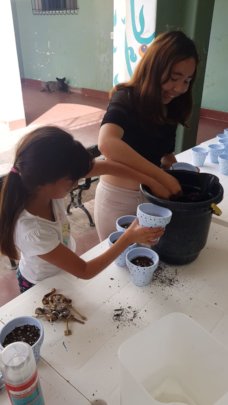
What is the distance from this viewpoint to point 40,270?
0.97 meters

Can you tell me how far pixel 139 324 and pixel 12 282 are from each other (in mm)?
1316

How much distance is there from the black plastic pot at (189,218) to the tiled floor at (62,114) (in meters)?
1.18

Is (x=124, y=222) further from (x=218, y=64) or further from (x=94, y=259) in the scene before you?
(x=218, y=64)

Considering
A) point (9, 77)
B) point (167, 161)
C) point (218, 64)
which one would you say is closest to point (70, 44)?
point (9, 77)

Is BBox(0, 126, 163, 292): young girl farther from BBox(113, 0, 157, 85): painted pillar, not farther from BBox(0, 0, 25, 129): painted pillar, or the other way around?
→ BBox(0, 0, 25, 129): painted pillar

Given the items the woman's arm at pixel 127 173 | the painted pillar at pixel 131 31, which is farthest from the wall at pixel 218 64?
the woman's arm at pixel 127 173

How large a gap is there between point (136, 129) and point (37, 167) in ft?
1.51

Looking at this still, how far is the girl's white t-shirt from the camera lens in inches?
32.7

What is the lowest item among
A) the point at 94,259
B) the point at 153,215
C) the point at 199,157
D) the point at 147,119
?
the point at 199,157

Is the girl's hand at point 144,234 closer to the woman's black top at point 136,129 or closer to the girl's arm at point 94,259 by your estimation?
the girl's arm at point 94,259

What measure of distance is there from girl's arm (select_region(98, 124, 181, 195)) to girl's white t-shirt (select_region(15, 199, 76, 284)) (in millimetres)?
237

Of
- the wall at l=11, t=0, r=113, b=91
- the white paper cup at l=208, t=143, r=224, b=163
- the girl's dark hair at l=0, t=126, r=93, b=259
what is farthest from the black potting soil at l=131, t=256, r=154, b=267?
the wall at l=11, t=0, r=113, b=91

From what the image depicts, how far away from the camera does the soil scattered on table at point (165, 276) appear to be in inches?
35.9

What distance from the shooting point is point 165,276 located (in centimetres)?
94
